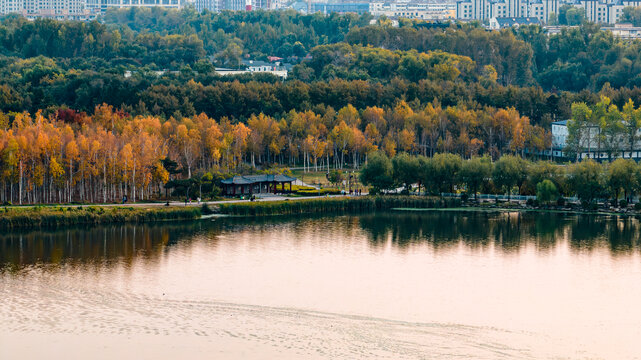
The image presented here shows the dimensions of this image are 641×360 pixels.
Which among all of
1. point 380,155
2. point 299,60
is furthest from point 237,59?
point 380,155

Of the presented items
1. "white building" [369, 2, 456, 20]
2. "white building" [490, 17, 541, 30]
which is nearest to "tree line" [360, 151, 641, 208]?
"white building" [490, 17, 541, 30]

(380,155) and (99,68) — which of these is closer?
(380,155)

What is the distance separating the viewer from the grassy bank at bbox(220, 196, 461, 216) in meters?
47.8

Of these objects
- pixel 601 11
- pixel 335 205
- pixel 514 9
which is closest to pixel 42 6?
pixel 514 9

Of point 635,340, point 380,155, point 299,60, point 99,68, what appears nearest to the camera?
point 635,340

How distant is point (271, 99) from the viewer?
7169cm

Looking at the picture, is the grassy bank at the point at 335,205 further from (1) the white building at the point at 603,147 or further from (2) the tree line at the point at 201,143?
(1) the white building at the point at 603,147

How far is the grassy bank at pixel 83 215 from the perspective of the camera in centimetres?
4400

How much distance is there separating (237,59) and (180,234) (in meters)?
57.1

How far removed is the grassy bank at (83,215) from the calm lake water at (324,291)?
3.02 ft

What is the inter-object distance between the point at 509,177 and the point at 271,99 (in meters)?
24.4

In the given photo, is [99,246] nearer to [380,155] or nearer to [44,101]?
[380,155]

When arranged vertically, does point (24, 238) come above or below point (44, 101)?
below

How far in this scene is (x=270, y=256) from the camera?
3872 centimetres
